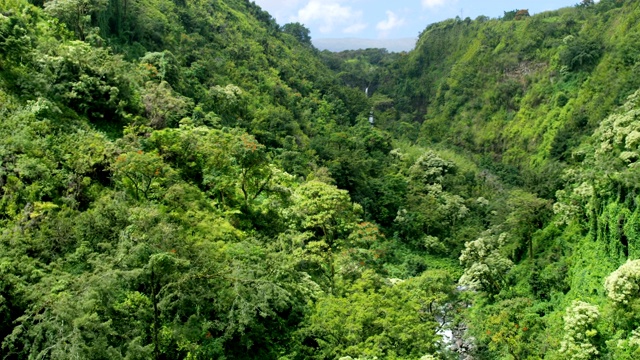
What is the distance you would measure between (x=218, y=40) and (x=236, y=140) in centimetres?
3130

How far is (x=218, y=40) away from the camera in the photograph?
49.3 meters

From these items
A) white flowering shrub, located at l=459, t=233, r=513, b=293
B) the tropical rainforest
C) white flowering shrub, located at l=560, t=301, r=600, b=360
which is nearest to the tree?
the tropical rainforest

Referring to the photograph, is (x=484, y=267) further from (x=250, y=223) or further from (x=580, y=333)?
(x=250, y=223)

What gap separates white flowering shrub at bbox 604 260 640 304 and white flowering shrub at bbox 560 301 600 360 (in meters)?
1.05

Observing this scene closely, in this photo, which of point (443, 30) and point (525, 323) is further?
point (443, 30)

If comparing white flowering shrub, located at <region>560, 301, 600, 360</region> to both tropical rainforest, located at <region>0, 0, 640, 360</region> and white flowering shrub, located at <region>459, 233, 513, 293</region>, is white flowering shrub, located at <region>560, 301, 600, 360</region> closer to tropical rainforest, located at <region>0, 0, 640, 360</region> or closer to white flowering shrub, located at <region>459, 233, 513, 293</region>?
tropical rainforest, located at <region>0, 0, 640, 360</region>

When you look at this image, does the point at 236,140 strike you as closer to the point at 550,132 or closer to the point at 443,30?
the point at 550,132

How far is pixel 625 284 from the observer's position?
57.0 ft

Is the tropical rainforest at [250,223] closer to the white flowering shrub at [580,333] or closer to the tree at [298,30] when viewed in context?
the white flowering shrub at [580,333]

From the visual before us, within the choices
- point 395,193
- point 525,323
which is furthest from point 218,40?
point 525,323

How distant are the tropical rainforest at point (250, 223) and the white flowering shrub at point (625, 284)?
0.06 m

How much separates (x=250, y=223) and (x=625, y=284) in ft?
46.4

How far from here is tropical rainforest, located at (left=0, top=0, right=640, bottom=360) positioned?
12289 mm

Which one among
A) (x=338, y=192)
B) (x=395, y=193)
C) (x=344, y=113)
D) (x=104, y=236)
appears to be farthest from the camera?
(x=344, y=113)
